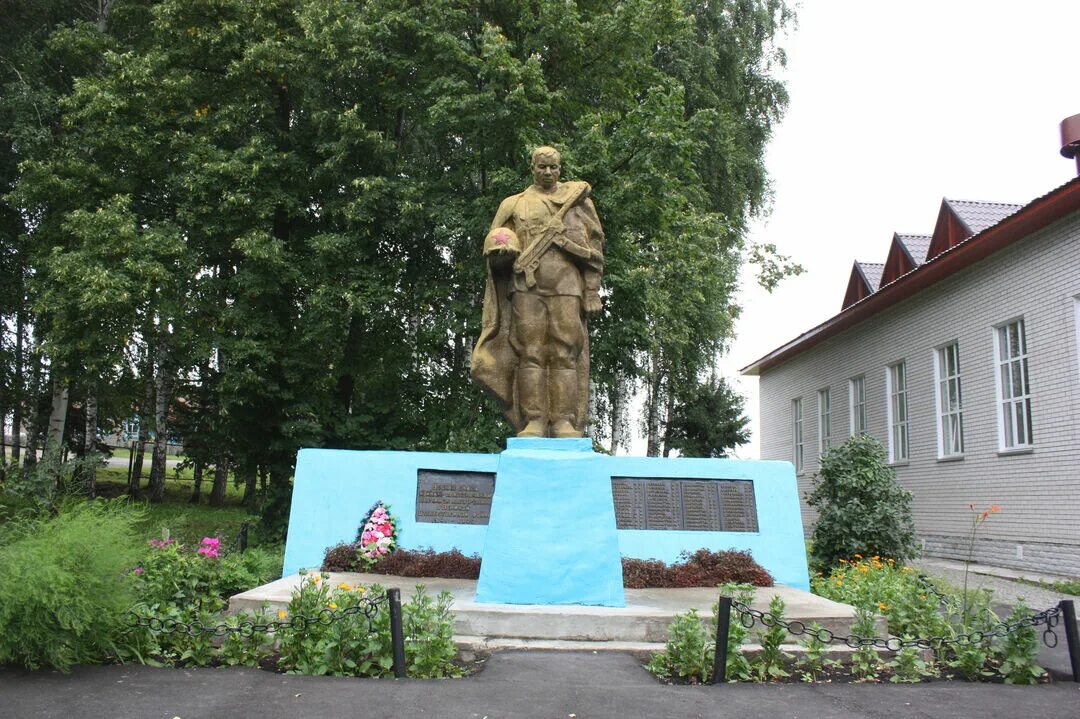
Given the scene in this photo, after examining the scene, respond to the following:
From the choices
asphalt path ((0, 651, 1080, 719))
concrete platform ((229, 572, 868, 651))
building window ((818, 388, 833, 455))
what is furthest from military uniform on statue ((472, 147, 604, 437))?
building window ((818, 388, 833, 455))

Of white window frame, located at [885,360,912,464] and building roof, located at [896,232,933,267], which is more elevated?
building roof, located at [896,232,933,267]

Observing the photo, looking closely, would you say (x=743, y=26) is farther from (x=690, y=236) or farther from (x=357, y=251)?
(x=357, y=251)

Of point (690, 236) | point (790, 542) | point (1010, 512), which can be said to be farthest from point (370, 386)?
point (1010, 512)

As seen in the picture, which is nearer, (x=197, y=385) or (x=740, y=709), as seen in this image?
(x=740, y=709)

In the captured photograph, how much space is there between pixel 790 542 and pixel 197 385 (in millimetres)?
15945

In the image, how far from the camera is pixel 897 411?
18.0 m

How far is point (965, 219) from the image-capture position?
15820 mm

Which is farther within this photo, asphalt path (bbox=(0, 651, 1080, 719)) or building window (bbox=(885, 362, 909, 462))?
building window (bbox=(885, 362, 909, 462))

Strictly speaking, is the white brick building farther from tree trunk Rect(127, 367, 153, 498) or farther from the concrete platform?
tree trunk Rect(127, 367, 153, 498)

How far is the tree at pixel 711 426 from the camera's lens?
2689 centimetres

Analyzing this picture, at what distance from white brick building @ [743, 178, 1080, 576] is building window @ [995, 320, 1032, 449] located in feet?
0.07

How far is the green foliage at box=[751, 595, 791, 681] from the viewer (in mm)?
5387

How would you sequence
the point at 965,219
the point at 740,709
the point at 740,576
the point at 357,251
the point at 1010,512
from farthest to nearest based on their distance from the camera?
the point at 965,219 → the point at 357,251 → the point at 1010,512 → the point at 740,576 → the point at 740,709

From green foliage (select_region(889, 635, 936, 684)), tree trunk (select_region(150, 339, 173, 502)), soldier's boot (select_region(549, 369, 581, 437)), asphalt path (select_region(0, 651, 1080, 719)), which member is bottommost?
asphalt path (select_region(0, 651, 1080, 719))
